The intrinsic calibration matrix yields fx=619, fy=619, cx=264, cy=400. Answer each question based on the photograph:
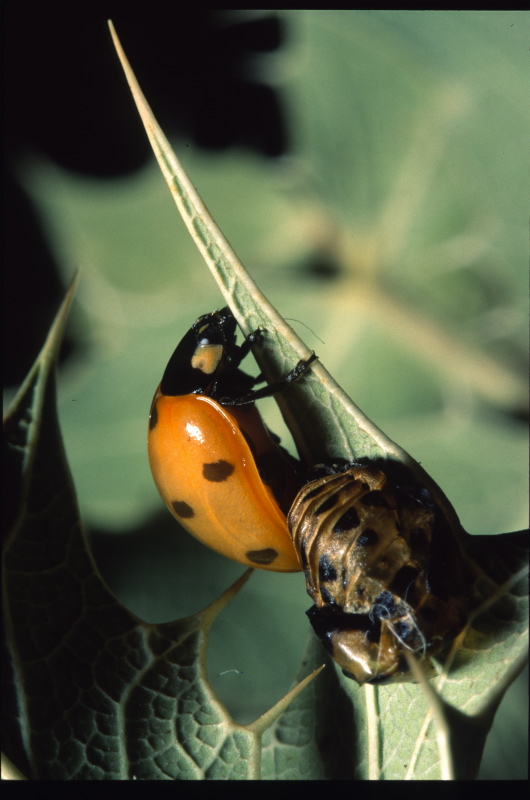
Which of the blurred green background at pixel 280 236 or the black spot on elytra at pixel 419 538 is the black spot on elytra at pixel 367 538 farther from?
the blurred green background at pixel 280 236

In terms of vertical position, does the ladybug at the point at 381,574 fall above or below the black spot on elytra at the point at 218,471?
below

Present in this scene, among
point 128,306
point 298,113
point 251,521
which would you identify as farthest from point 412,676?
point 298,113

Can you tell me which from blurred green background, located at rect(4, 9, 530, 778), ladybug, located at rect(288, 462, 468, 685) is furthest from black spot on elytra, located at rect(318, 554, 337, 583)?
blurred green background, located at rect(4, 9, 530, 778)

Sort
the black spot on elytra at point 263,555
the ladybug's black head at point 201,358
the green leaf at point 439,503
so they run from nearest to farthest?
1. the green leaf at point 439,503
2. the black spot on elytra at point 263,555
3. the ladybug's black head at point 201,358

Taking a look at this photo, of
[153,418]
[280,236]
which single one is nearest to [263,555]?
[153,418]

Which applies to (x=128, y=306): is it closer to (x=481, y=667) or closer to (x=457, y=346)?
(x=457, y=346)

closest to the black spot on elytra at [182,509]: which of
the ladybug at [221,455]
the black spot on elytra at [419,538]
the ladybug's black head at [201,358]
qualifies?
the ladybug at [221,455]

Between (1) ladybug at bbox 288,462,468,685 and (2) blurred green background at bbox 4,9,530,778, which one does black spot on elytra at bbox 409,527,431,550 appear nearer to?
(1) ladybug at bbox 288,462,468,685
